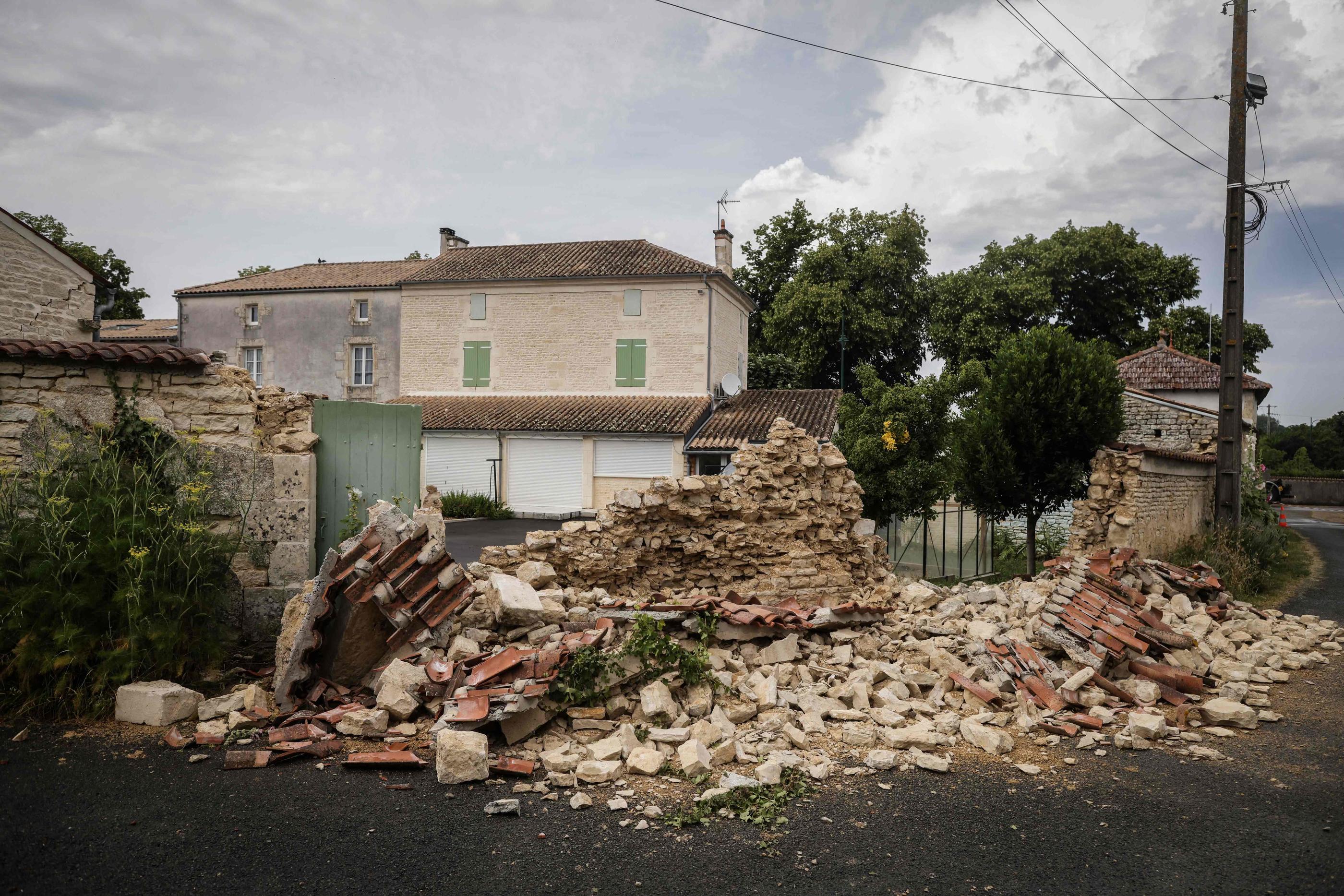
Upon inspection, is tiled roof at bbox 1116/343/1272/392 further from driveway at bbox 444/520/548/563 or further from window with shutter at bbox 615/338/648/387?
driveway at bbox 444/520/548/563

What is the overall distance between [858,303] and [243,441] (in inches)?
1042

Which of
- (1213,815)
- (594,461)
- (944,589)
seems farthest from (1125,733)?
(594,461)

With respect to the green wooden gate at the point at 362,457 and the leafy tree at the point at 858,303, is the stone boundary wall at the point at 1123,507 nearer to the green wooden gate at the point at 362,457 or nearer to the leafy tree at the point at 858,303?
the green wooden gate at the point at 362,457

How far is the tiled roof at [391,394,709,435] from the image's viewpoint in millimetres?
23078

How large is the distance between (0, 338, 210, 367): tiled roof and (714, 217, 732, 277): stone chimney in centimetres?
2142

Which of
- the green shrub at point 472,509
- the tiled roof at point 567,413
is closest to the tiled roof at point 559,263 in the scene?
the tiled roof at point 567,413

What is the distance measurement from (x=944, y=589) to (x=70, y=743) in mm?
8684

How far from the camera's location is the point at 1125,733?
588 centimetres

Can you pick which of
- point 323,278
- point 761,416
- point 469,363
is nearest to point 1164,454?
point 761,416

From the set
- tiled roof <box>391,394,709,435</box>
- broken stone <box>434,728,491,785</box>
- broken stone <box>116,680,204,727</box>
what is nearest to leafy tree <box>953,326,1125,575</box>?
tiled roof <box>391,394,709,435</box>

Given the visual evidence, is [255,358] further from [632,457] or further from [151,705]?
[151,705]

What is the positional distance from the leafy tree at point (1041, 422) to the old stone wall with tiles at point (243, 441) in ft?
37.0

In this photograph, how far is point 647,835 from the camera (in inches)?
169

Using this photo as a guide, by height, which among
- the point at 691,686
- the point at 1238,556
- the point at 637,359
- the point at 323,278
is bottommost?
the point at 691,686
